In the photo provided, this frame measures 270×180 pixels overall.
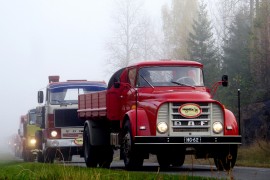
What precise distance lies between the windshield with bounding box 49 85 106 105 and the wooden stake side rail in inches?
162

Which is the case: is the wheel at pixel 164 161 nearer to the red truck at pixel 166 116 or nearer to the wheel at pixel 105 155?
the red truck at pixel 166 116

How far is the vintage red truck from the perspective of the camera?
24.4 metres

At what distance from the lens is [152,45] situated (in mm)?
78562

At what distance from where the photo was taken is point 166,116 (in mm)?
15070

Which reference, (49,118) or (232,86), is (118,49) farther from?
(49,118)

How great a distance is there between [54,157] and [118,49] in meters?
48.8

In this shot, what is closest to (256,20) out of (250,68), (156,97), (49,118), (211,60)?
(250,68)

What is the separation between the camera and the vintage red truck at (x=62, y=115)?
80.1ft

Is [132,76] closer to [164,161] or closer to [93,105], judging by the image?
[93,105]

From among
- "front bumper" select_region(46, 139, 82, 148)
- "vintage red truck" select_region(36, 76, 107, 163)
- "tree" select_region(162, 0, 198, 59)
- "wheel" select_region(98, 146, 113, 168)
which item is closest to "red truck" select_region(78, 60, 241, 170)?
"wheel" select_region(98, 146, 113, 168)

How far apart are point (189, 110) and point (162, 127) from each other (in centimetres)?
69

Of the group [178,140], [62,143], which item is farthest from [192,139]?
[62,143]

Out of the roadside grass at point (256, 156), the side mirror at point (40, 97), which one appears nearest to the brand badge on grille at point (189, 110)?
the roadside grass at point (256, 156)

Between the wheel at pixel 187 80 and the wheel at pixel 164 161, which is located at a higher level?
the wheel at pixel 187 80
